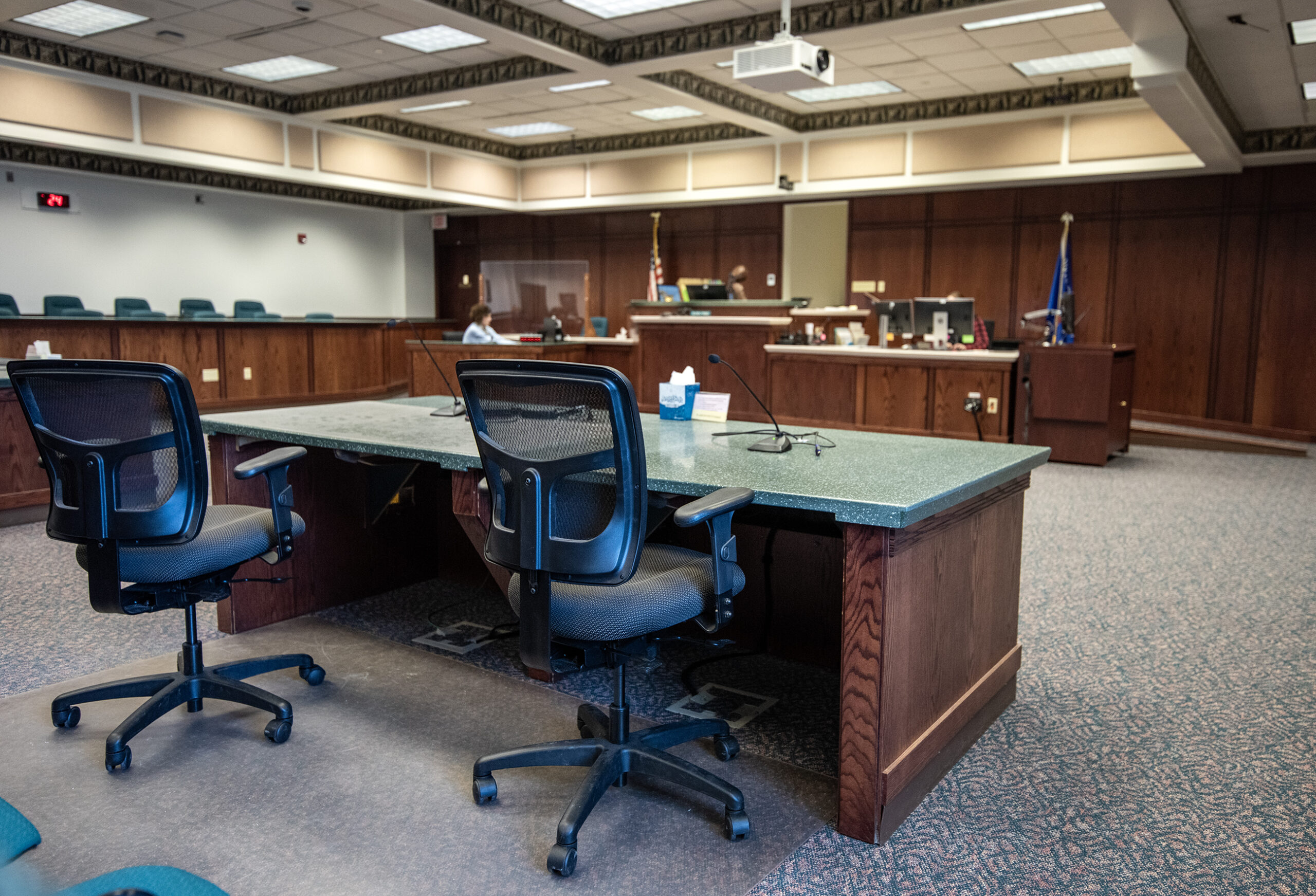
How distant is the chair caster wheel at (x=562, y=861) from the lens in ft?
5.89

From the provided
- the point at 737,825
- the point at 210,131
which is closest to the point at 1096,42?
the point at 737,825

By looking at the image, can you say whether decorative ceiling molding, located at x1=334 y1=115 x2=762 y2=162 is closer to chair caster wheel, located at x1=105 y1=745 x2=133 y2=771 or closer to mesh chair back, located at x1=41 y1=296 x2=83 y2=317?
mesh chair back, located at x1=41 y1=296 x2=83 y2=317

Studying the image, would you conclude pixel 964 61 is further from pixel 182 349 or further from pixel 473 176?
pixel 182 349

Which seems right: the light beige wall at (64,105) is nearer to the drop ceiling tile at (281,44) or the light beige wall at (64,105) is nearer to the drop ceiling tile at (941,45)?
the drop ceiling tile at (281,44)

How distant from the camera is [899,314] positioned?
8.08 meters

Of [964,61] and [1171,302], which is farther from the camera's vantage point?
[1171,302]

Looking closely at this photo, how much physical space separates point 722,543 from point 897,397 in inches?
241

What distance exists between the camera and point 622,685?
207 cm

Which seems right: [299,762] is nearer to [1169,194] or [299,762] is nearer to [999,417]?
[999,417]

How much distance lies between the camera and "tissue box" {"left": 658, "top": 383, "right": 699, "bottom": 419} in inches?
129

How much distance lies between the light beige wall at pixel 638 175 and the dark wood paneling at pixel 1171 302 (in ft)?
16.9

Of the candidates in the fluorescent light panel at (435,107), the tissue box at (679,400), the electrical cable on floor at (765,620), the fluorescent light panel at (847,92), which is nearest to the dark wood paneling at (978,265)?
the fluorescent light panel at (847,92)

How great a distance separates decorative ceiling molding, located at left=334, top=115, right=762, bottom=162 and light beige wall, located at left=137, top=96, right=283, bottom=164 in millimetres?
1017

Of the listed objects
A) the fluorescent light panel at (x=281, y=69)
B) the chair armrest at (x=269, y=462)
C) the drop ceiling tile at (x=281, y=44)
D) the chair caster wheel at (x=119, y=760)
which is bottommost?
the chair caster wheel at (x=119, y=760)
